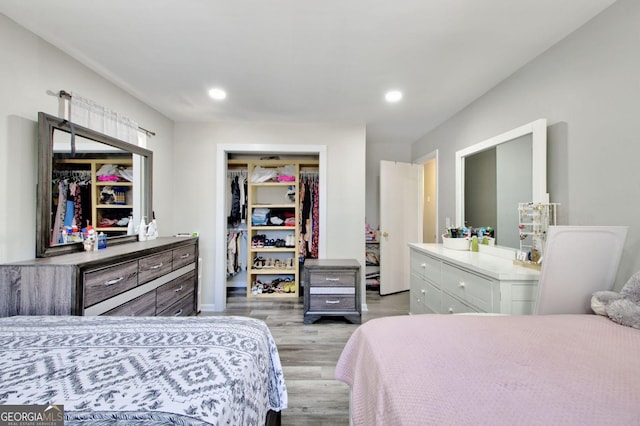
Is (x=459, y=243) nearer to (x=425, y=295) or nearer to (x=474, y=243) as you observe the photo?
(x=474, y=243)

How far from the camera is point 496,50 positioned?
1.73 meters

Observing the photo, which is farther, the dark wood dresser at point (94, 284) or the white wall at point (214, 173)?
the white wall at point (214, 173)

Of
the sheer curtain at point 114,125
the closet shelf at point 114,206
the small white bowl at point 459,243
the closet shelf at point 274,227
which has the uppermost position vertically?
the sheer curtain at point 114,125

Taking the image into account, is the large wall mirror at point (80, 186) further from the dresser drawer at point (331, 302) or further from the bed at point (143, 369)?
the dresser drawer at point (331, 302)

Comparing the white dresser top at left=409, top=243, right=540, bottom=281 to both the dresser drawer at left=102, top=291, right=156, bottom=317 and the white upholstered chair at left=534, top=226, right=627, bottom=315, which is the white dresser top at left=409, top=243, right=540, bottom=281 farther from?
the dresser drawer at left=102, top=291, right=156, bottom=317

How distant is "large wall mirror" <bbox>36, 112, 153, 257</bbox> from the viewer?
1.62 meters

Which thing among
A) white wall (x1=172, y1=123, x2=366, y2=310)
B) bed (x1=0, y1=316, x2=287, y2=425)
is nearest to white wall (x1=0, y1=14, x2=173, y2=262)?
bed (x1=0, y1=316, x2=287, y2=425)

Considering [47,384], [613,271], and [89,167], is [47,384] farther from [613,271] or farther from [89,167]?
[613,271]

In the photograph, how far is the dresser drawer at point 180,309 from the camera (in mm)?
2238

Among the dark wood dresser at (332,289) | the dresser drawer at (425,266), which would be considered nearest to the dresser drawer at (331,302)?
the dark wood dresser at (332,289)

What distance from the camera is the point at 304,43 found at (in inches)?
65.7

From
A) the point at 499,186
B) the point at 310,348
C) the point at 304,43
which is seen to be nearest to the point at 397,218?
the point at 499,186

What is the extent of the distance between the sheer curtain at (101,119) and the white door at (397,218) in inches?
120

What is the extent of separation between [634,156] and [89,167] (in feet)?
11.2
